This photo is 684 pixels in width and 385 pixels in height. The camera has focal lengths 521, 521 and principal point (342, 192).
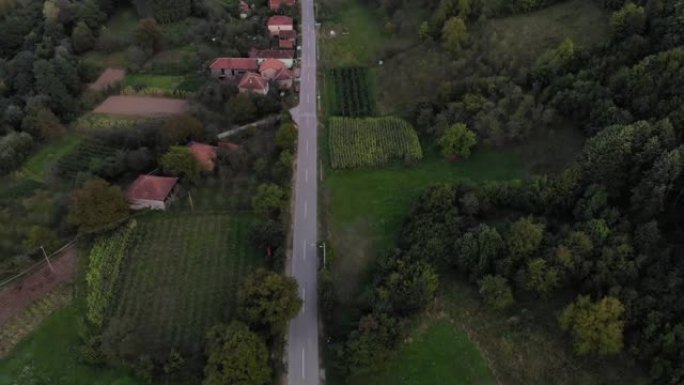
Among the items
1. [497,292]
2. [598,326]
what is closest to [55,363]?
[497,292]

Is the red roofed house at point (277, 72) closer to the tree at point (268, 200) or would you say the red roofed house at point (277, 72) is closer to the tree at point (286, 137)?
the tree at point (286, 137)

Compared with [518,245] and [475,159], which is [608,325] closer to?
[518,245]

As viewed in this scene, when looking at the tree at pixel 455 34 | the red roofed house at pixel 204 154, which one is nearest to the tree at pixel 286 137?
the red roofed house at pixel 204 154

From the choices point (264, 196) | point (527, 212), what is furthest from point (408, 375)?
point (264, 196)

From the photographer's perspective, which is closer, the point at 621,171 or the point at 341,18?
the point at 621,171

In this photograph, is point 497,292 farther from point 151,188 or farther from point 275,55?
point 275,55

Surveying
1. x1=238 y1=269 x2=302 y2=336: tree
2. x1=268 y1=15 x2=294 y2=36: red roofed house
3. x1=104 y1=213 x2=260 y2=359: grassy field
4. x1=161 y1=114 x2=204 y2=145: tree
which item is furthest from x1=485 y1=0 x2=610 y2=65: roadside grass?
x1=238 y1=269 x2=302 y2=336: tree
